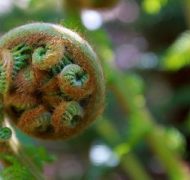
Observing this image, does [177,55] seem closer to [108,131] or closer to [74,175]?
[108,131]

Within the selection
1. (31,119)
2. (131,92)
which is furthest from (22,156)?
(131,92)

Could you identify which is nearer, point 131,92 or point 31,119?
point 31,119

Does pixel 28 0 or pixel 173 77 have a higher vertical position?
pixel 28 0

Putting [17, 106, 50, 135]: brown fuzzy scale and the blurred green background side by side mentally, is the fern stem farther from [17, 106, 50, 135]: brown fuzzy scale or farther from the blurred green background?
the blurred green background

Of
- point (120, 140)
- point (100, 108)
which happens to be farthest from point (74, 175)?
Result: point (100, 108)

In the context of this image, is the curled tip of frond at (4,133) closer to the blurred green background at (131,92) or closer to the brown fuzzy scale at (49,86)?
the brown fuzzy scale at (49,86)

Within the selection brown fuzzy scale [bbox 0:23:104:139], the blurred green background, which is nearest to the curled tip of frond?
brown fuzzy scale [bbox 0:23:104:139]

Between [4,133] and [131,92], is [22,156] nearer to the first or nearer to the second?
[4,133]
